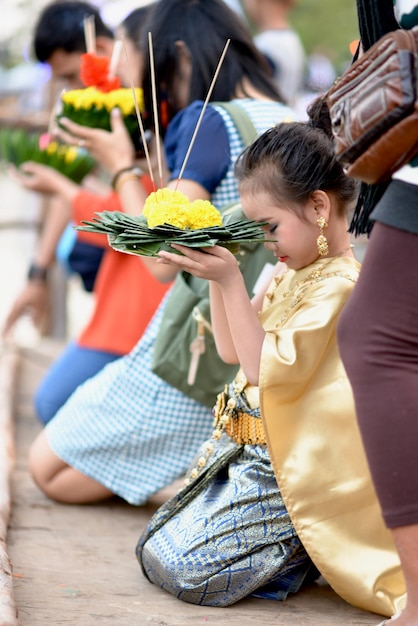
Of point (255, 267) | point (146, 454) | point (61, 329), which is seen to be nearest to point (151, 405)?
point (146, 454)

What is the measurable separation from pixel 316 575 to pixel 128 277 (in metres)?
1.60

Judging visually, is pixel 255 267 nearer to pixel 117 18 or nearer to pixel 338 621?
pixel 338 621

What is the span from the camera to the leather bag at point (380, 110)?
5.34 feet

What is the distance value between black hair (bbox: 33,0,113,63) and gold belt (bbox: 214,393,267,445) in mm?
2601

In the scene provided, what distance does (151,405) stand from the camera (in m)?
3.11

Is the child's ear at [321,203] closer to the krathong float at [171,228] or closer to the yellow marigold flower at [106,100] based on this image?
the krathong float at [171,228]

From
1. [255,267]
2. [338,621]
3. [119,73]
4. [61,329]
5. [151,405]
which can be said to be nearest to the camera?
[338,621]

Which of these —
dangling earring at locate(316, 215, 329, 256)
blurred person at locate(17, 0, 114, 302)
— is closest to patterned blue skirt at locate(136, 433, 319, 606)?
dangling earring at locate(316, 215, 329, 256)

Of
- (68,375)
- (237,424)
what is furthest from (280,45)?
(237,424)

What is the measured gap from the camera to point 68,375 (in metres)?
3.95

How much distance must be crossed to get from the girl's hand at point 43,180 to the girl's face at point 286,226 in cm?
170

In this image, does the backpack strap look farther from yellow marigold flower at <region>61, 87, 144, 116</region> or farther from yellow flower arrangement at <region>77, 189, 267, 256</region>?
yellow flower arrangement at <region>77, 189, 267, 256</region>

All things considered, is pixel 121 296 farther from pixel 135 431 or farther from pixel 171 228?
pixel 171 228

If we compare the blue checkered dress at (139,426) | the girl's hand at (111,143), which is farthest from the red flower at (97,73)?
the blue checkered dress at (139,426)
